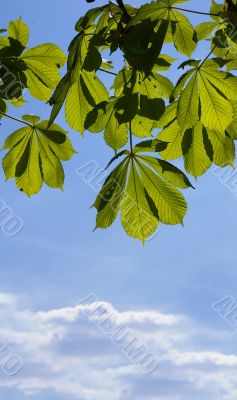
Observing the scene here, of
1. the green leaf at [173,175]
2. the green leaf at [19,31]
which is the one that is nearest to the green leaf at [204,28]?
the green leaf at [173,175]

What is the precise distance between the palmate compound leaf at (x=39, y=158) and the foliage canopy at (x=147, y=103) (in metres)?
0.07

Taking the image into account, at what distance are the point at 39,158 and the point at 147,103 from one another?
29.6 inches

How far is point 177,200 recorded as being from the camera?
202 centimetres

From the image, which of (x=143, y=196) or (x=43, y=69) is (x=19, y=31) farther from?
(x=143, y=196)

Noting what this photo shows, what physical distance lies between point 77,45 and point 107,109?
264mm

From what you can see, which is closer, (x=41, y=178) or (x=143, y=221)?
(x=143, y=221)

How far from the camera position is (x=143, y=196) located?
209 cm

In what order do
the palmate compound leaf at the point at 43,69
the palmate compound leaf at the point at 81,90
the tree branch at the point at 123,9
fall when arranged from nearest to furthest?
1. the tree branch at the point at 123,9
2. the palmate compound leaf at the point at 81,90
3. the palmate compound leaf at the point at 43,69

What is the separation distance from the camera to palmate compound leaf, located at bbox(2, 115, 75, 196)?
7.72 ft

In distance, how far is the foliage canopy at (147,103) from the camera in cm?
181

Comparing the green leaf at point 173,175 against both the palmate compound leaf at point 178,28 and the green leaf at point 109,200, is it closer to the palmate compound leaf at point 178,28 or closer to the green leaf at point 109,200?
the green leaf at point 109,200

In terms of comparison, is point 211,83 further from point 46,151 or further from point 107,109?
point 46,151

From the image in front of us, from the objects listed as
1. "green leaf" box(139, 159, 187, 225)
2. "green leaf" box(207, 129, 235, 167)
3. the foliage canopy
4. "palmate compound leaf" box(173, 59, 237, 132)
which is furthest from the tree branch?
"green leaf" box(139, 159, 187, 225)

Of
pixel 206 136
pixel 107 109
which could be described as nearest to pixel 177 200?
pixel 206 136
